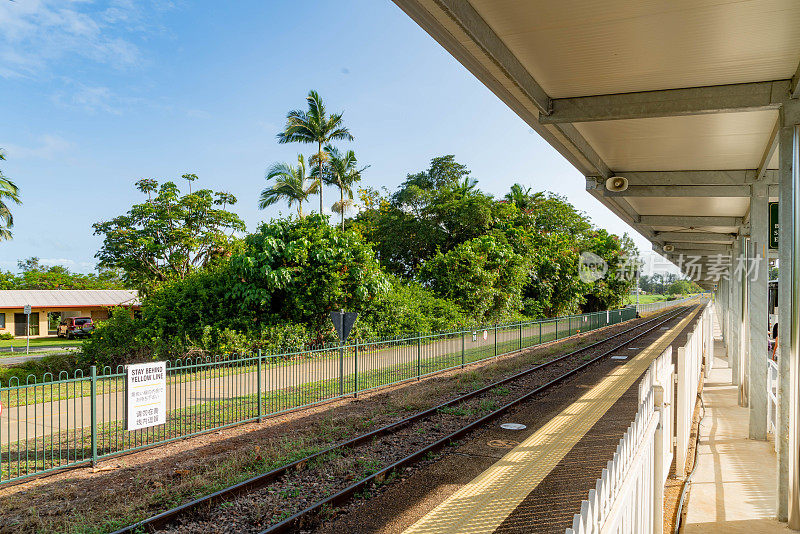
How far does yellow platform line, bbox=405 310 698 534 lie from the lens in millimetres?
5730

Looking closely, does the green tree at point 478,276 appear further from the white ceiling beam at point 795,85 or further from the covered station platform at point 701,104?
the white ceiling beam at point 795,85

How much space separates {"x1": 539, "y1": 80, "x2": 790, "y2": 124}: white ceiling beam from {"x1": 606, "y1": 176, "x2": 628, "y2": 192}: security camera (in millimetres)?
4234

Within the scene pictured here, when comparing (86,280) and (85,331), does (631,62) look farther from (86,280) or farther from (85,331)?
(86,280)

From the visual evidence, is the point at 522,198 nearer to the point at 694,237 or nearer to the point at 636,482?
the point at 694,237

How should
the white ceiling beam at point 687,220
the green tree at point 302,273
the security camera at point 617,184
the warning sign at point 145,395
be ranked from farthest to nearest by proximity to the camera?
1. the green tree at point 302,273
2. the white ceiling beam at point 687,220
3. the security camera at point 617,184
4. the warning sign at point 145,395

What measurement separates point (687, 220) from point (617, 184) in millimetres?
7724

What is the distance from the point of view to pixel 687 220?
680 inches

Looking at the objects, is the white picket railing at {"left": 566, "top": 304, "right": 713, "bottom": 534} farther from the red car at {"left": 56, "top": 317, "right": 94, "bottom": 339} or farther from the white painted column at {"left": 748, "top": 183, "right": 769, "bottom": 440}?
the red car at {"left": 56, "top": 317, "right": 94, "bottom": 339}

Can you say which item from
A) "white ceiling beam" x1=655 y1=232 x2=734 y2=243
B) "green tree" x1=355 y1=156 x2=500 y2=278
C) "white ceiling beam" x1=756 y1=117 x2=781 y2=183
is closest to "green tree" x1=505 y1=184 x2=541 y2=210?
"green tree" x1=355 y1=156 x2=500 y2=278

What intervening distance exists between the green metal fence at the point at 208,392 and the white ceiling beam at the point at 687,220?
7397 millimetres

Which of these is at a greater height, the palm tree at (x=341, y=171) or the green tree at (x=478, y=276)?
the palm tree at (x=341, y=171)

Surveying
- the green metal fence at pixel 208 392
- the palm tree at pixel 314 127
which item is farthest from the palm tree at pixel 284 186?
the green metal fence at pixel 208 392

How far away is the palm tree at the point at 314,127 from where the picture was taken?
109ft

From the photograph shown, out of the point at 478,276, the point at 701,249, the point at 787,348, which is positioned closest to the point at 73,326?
the point at 478,276
